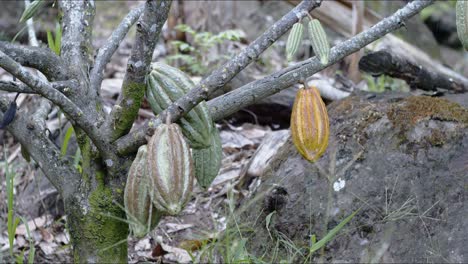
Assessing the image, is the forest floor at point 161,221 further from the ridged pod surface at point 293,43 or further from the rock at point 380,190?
the ridged pod surface at point 293,43

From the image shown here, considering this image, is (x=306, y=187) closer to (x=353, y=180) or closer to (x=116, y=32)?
(x=353, y=180)

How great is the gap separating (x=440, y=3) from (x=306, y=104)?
7.83 meters

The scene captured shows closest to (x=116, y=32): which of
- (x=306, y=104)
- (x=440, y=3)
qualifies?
(x=306, y=104)

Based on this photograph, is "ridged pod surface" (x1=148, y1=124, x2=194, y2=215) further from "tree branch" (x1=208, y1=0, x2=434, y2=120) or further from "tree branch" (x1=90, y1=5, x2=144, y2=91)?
"tree branch" (x1=90, y1=5, x2=144, y2=91)

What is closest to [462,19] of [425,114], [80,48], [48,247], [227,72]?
[227,72]

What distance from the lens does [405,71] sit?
→ 343cm

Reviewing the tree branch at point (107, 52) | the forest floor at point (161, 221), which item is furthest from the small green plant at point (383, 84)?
the tree branch at point (107, 52)

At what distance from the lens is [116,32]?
2.55 m

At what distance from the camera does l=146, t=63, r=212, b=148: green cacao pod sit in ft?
6.24

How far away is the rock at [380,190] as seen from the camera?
93.1 inches

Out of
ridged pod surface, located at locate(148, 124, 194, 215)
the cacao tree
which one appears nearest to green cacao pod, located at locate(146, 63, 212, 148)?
the cacao tree

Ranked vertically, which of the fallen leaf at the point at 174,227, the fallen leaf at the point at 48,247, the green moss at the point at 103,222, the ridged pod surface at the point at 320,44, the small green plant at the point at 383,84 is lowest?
the small green plant at the point at 383,84

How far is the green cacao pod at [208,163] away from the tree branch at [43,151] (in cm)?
52

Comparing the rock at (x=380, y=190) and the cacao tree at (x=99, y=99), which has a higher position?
the cacao tree at (x=99, y=99)
